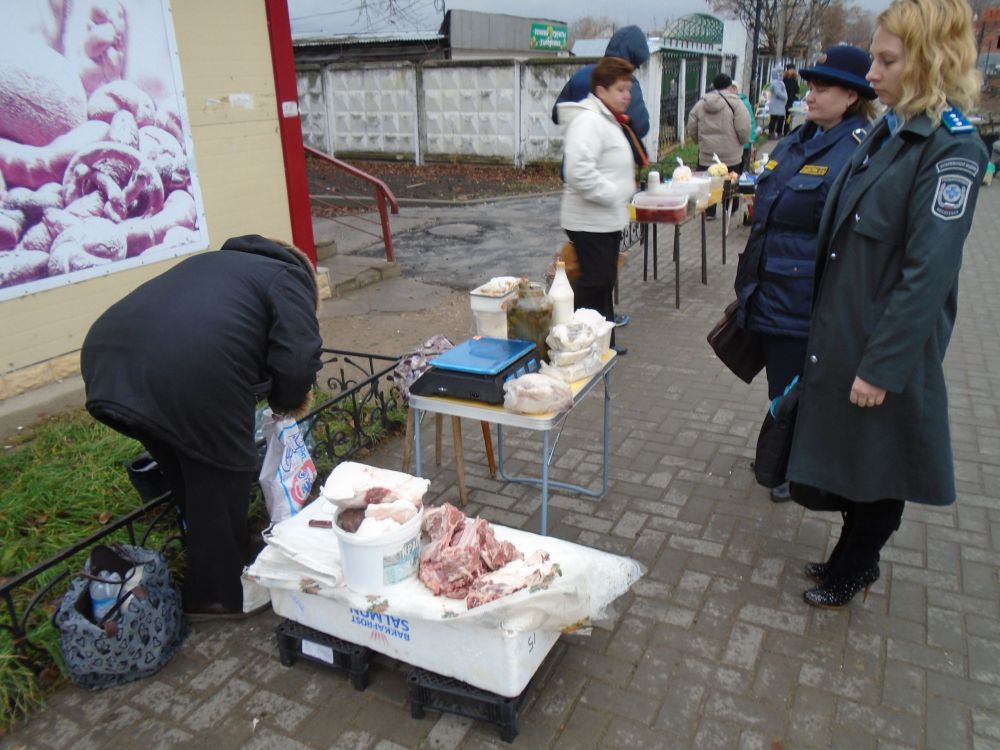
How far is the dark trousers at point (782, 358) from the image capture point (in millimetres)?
3453

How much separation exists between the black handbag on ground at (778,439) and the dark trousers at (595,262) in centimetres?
234

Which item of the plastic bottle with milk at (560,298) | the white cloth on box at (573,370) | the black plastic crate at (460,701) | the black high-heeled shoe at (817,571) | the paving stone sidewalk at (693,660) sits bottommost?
the paving stone sidewalk at (693,660)

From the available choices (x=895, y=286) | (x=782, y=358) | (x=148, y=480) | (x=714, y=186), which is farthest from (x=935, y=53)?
(x=714, y=186)

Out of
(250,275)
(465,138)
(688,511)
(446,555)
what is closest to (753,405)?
(688,511)

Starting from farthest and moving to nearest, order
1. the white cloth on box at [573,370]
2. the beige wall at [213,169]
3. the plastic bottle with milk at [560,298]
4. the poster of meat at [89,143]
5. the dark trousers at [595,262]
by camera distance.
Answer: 1. the dark trousers at [595,262]
2. the beige wall at [213,169]
3. the poster of meat at [89,143]
4. the plastic bottle with milk at [560,298]
5. the white cloth on box at [573,370]

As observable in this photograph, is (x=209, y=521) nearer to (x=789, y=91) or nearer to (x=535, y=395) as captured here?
(x=535, y=395)

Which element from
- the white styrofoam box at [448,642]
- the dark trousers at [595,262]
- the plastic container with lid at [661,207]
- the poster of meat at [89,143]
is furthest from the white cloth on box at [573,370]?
the plastic container with lid at [661,207]

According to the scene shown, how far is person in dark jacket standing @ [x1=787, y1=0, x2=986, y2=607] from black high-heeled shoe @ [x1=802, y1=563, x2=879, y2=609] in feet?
0.31

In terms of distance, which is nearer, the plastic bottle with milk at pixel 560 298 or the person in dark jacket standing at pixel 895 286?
the person in dark jacket standing at pixel 895 286

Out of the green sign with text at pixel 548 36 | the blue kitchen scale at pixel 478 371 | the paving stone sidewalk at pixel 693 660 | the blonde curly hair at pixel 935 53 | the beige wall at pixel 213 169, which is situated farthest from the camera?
the green sign with text at pixel 548 36

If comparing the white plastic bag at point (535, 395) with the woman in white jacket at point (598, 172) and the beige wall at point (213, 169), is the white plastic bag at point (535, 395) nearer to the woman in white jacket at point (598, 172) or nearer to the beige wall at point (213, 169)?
the woman in white jacket at point (598, 172)

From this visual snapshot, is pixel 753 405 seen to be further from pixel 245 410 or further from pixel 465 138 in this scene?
pixel 465 138

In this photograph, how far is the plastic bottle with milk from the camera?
11.6ft

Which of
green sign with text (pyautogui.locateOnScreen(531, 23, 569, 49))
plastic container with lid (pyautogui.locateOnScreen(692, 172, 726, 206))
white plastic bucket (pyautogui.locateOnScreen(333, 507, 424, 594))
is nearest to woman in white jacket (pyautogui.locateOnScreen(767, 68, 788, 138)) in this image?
green sign with text (pyautogui.locateOnScreen(531, 23, 569, 49))
